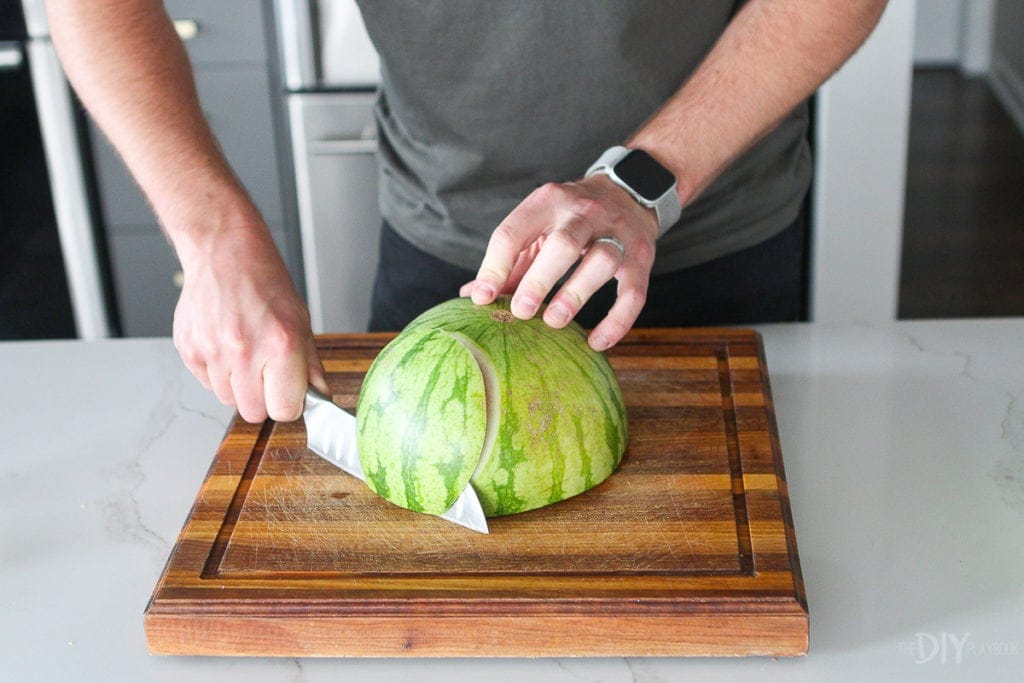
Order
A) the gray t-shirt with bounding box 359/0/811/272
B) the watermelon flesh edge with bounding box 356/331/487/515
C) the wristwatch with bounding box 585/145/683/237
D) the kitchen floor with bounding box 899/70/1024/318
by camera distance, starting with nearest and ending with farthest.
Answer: the watermelon flesh edge with bounding box 356/331/487/515, the wristwatch with bounding box 585/145/683/237, the gray t-shirt with bounding box 359/0/811/272, the kitchen floor with bounding box 899/70/1024/318

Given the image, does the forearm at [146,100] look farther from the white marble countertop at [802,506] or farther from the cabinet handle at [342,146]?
the cabinet handle at [342,146]

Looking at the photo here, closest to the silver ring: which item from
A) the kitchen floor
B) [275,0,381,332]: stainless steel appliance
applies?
[275,0,381,332]: stainless steel appliance

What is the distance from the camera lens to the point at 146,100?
4.33 ft

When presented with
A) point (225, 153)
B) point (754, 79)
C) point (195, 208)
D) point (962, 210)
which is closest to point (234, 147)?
point (225, 153)

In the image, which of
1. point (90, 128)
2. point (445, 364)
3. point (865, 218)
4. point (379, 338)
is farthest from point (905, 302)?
point (445, 364)

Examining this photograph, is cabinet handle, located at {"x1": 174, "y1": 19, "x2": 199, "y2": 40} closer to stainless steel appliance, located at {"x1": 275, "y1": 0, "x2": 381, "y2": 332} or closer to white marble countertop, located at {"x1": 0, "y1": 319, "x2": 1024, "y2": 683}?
stainless steel appliance, located at {"x1": 275, "y1": 0, "x2": 381, "y2": 332}

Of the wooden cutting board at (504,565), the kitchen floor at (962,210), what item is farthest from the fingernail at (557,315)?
the kitchen floor at (962,210)

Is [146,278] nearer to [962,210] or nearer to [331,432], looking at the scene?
[331,432]

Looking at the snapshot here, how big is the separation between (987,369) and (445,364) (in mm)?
684

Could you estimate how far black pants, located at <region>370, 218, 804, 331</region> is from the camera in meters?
1.61

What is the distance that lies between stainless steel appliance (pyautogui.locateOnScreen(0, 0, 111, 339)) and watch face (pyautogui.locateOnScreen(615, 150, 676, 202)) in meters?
1.75

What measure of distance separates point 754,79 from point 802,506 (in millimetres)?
511

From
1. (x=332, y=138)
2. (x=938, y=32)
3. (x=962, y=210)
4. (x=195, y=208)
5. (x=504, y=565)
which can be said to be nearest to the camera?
(x=504, y=565)

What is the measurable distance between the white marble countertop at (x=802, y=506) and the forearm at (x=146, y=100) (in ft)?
0.83
